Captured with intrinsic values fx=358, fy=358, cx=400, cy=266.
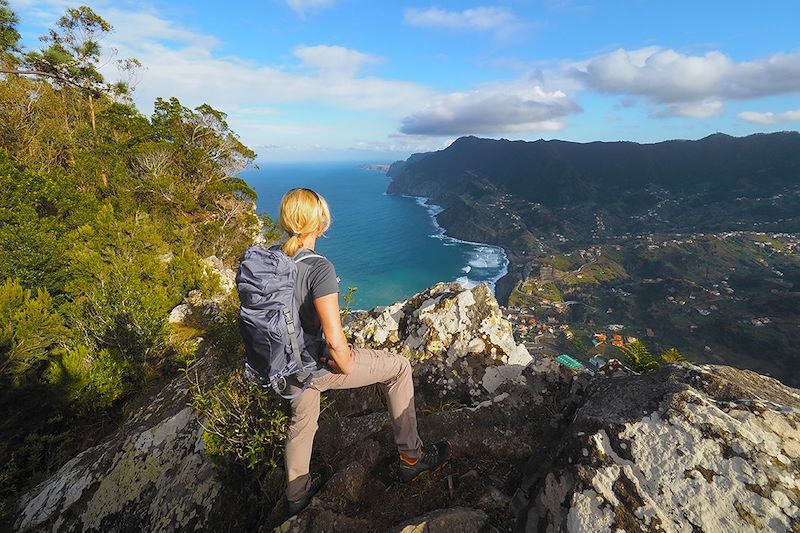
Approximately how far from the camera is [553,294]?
4294 inches

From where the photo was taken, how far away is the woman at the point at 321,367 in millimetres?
2990

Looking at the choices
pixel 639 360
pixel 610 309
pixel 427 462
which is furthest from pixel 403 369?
pixel 610 309

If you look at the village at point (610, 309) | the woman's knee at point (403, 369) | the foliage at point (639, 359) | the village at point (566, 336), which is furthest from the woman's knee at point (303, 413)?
the village at point (566, 336)

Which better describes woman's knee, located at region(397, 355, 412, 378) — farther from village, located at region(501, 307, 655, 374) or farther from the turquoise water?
the turquoise water

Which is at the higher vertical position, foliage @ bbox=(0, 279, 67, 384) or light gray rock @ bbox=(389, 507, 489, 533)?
light gray rock @ bbox=(389, 507, 489, 533)

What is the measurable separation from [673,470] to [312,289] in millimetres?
2995

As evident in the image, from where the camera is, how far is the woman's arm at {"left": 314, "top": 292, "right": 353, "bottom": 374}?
2.90 meters

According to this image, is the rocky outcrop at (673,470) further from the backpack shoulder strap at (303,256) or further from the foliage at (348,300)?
the foliage at (348,300)

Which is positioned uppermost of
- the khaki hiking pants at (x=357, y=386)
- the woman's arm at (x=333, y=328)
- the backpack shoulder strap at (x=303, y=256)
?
the backpack shoulder strap at (x=303, y=256)

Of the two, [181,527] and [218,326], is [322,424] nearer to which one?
[181,527]

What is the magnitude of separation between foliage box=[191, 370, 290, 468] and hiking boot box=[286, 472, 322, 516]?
517 mm

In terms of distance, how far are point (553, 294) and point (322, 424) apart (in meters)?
115

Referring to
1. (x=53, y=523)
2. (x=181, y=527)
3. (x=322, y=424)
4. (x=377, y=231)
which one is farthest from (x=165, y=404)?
(x=377, y=231)

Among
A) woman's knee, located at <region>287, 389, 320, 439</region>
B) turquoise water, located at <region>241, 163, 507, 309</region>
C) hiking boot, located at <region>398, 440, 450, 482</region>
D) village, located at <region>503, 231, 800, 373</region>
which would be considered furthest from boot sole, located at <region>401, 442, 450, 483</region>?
turquoise water, located at <region>241, 163, 507, 309</region>
